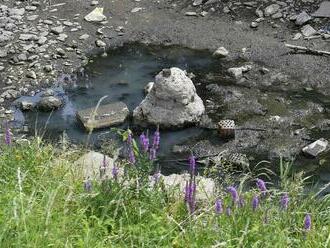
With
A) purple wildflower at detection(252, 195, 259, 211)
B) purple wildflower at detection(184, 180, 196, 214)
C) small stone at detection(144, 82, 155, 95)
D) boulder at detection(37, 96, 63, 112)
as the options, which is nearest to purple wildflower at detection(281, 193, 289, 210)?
purple wildflower at detection(252, 195, 259, 211)

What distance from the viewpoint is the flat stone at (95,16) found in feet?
34.6

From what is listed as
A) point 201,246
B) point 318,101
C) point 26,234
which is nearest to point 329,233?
point 201,246

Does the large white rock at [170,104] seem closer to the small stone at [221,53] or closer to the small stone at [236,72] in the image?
the small stone at [236,72]

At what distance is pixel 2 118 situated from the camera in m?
8.03

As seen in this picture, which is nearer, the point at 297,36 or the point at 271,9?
the point at 297,36

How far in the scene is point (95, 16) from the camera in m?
10.6

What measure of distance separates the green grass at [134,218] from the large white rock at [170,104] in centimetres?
366

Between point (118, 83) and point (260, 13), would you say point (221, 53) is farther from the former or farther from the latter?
point (118, 83)

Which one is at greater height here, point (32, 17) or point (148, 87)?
point (32, 17)

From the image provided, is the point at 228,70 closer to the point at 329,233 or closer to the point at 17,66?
the point at 17,66

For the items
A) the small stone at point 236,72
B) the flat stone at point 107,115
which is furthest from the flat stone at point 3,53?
the small stone at point 236,72

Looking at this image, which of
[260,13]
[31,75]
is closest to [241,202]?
[31,75]

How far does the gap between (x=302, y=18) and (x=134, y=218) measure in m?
7.07

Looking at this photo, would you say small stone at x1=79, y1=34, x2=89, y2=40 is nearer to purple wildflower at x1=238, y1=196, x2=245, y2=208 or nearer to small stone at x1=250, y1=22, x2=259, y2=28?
small stone at x1=250, y1=22, x2=259, y2=28
